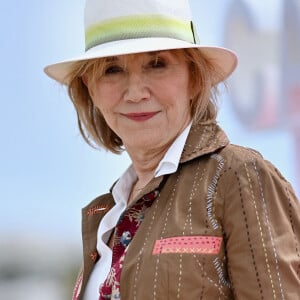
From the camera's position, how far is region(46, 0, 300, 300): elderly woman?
4.02ft

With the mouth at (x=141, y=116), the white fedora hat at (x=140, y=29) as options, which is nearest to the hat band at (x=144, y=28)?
the white fedora hat at (x=140, y=29)

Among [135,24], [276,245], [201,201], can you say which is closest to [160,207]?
[201,201]

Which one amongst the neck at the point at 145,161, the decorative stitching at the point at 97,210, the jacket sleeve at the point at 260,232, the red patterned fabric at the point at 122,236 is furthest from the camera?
the decorative stitching at the point at 97,210

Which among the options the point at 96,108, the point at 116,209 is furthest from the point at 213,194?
the point at 96,108

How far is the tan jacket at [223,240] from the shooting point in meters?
1.21

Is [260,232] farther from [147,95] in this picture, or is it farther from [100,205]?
[100,205]

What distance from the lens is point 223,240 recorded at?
125 cm

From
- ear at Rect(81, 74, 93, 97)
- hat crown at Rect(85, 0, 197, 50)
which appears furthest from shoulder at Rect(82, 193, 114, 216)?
hat crown at Rect(85, 0, 197, 50)

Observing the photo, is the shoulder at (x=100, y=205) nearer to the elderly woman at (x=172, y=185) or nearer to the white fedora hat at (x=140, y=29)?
the elderly woman at (x=172, y=185)

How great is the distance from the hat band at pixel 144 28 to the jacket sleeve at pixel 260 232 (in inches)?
10.3

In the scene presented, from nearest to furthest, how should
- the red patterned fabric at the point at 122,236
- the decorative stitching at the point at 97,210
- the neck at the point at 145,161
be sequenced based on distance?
the red patterned fabric at the point at 122,236, the neck at the point at 145,161, the decorative stitching at the point at 97,210

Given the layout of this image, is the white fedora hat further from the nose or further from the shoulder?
the shoulder

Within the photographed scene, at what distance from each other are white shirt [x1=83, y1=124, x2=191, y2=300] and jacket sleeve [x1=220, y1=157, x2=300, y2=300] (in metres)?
0.13

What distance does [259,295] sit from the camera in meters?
1.21
